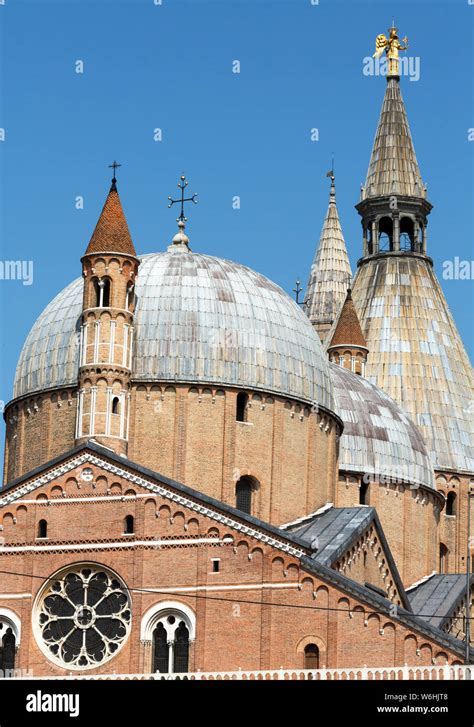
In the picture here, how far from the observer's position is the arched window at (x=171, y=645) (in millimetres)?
47188

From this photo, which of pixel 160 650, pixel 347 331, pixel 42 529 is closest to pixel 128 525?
pixel 42 529

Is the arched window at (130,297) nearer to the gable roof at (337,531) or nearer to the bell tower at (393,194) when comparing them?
the gable roof at (337,531)

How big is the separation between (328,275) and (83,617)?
43.3 metres

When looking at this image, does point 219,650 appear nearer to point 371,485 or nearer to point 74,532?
point 74,532

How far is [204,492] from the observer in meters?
53.4

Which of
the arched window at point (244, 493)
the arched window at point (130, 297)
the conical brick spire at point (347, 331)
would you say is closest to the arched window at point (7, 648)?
Result: the arched window at point (244, 493)

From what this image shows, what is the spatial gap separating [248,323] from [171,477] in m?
6.04

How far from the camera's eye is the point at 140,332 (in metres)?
55.0

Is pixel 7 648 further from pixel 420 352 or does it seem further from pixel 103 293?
pixel 420 352

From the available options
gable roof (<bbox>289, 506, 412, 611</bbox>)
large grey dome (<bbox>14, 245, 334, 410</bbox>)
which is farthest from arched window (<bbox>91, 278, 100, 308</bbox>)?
gable roof (<bbox>289, 506, 412, 611</bbox>)

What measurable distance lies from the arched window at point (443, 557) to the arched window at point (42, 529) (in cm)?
2491
